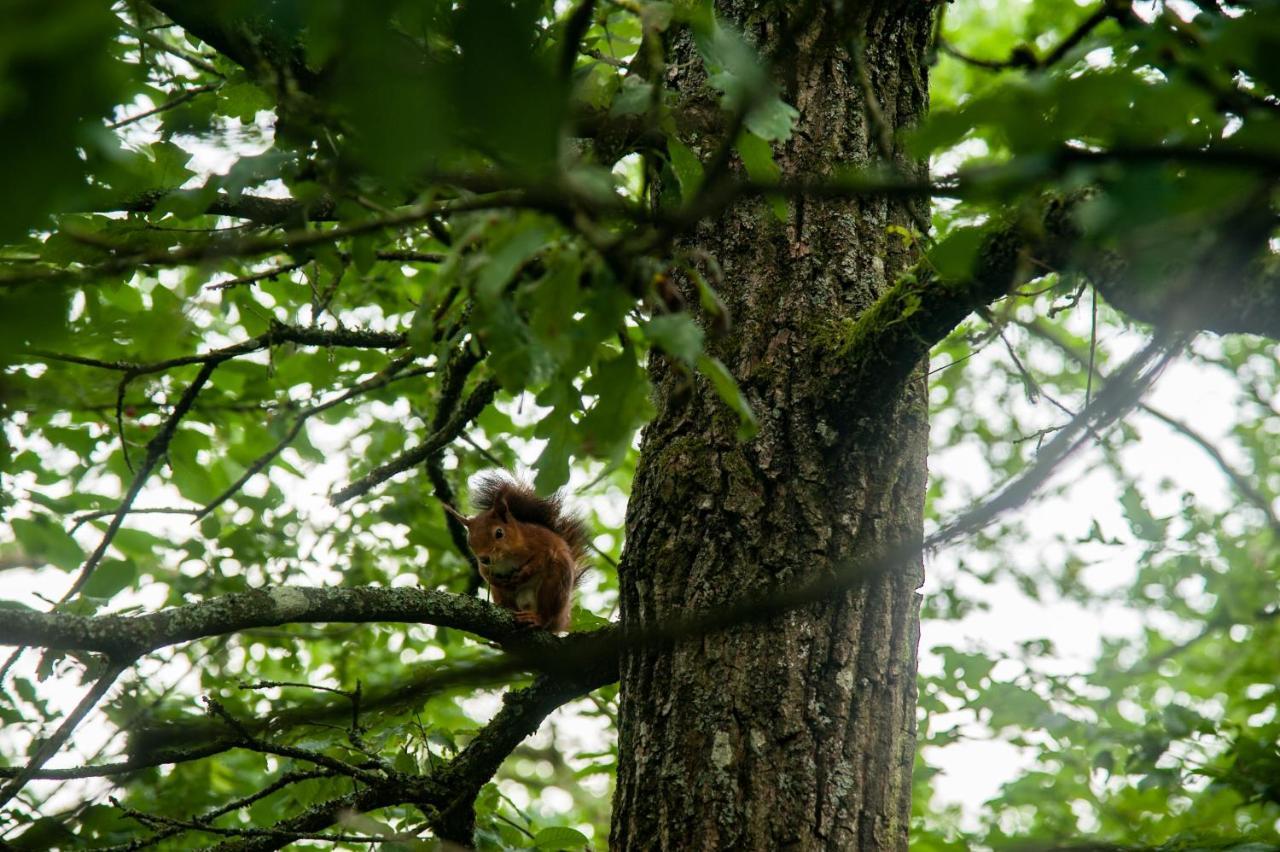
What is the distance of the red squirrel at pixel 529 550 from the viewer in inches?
158

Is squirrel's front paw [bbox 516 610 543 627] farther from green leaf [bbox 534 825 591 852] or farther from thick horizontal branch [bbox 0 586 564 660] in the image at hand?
green leaf [bbox 534 825 591 852]

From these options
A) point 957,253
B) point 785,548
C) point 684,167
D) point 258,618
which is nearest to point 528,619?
point 258,618

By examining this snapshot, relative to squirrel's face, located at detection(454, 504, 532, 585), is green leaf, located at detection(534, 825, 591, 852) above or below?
below

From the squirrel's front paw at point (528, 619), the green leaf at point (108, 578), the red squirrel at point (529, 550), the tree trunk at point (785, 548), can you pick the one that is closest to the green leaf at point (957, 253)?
the tree trunk at point (785, 548)

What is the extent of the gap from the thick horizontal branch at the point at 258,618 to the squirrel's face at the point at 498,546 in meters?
1.54

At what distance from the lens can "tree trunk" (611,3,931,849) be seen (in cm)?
191

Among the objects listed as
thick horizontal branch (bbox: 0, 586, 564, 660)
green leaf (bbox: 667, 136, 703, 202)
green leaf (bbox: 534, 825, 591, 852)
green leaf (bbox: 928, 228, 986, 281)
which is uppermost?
green leaf (bbox: 667, 136, 703, 202)

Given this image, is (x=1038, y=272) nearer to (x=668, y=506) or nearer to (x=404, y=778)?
(x=668, y=506)

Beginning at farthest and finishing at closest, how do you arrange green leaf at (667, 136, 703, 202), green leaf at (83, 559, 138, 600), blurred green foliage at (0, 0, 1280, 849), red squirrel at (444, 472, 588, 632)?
red squirrel at (444, 472, 588, 632)
green leaf at (83, 559, 138, 600)
green leaf at (667, 136, 703, 202)
blurred green foliage at (0, 0, 1280, 849)

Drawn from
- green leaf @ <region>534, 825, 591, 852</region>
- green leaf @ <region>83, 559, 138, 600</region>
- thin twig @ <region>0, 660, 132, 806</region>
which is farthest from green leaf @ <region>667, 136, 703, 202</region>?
green leaf @ <region>83, 559, 138, 600</region>

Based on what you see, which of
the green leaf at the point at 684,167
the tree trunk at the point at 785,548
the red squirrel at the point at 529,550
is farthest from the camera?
the red squirrel at the point at 529,550

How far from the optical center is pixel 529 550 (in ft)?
13.5

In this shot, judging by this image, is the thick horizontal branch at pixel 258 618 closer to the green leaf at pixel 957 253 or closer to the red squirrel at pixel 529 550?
the green leaf at pixel 957 253

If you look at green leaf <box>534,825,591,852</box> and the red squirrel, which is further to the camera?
the red squirrel
